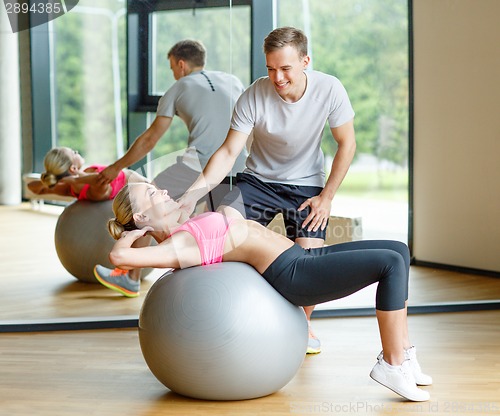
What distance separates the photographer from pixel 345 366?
11.0 feet

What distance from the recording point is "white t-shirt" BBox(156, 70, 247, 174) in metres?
4.02

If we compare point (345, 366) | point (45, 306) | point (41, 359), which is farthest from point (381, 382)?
point (45, 306)

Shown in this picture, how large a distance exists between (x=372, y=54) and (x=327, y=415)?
2115mm

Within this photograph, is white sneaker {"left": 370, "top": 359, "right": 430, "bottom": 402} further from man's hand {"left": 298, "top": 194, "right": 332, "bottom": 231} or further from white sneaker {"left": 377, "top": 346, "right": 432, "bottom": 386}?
man's hand {"left": 298, "top": 194, "right": 332, "bottom": 231}

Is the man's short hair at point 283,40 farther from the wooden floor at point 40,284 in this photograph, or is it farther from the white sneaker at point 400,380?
the wooden floor at point 40,284

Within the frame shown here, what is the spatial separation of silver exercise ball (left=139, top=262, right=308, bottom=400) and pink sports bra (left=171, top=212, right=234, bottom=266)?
0.15 ft

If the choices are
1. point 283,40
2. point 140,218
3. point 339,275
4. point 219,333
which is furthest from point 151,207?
point 283,40

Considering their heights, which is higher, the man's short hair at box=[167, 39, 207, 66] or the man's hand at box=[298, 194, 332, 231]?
the man's short hair at box=[167, 39, 207, 66]

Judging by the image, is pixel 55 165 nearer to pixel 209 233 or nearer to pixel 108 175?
pixel 108 175

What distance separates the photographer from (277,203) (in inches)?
137

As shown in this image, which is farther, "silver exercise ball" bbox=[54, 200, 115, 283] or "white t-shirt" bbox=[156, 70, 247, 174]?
"silver exercise ball" bbox=[54, 200, 115, 283]

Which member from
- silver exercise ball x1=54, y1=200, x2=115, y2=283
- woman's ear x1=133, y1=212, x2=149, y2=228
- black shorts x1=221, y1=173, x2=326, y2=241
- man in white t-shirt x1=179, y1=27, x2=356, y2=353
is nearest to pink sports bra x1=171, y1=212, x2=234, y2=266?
woman's ear x1=133, y1=212, x2=149, y2=228

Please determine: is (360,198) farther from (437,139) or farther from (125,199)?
(125,199)

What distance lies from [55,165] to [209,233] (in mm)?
1462
